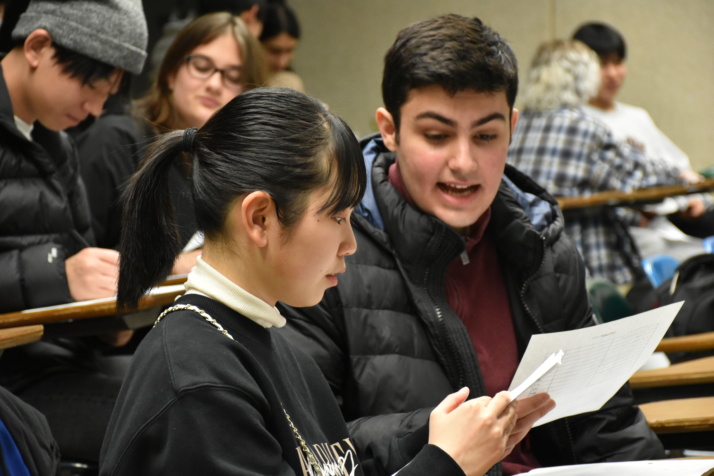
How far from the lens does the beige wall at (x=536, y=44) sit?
670cm

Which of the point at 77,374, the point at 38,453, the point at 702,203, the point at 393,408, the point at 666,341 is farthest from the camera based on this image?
the point at 702,203

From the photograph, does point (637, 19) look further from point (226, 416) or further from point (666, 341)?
point (226, 416)

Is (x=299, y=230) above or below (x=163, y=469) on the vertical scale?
above

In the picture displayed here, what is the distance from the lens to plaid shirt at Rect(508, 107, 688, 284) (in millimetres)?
4512

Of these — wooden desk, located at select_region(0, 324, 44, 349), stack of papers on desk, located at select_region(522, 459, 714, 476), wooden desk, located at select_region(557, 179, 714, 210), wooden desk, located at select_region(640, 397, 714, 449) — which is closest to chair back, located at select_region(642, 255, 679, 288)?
wooden desk, located at select_region(557, 179, 714, 210)

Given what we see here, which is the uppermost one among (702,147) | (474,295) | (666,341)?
(474,295)

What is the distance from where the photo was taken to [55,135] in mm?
2602

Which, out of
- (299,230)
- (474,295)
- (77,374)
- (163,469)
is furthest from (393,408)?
(77,374)

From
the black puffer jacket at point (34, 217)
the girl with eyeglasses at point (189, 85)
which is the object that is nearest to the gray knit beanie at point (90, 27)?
the black puffer jacket at point (34, 217)

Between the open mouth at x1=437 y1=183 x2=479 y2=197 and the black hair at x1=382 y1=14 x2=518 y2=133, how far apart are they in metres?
0.19

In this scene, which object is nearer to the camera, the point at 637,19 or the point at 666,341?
the point at 666,341

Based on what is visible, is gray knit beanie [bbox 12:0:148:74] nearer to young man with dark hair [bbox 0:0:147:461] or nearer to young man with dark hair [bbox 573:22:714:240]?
young man with dark hair [bbox 0:0:147:461]

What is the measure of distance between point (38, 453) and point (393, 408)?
26.2 inches

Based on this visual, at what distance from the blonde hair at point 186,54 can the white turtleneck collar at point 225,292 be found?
1995 millimetres
